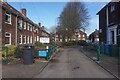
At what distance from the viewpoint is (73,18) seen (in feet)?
187

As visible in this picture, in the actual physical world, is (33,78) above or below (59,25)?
below

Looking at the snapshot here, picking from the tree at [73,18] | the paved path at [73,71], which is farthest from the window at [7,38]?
the tree at [73,18]

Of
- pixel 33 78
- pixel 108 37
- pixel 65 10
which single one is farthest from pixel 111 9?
pixel 65 10

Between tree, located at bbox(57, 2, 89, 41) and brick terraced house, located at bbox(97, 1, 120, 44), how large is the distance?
81.0 ft

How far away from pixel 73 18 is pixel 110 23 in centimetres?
3076

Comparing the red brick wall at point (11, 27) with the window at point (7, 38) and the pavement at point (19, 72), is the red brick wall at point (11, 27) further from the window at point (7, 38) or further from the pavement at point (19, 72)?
the pavement at point (19, 72)

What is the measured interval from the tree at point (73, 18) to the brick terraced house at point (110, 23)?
81.0ft

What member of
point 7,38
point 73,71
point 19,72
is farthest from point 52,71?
point 7,38

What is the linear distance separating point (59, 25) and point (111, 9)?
35768 millimetres

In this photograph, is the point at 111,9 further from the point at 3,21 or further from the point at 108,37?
the point at 3,21

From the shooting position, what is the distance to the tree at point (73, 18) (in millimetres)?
57188

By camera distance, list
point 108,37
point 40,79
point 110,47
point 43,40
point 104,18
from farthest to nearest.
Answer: point 43,40 → point 104,18 → point 108,37 → point 110,47 → point 40,79

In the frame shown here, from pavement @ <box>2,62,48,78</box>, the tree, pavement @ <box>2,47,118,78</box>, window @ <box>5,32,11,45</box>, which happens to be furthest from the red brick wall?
the tree

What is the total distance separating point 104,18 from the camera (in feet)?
98.8
